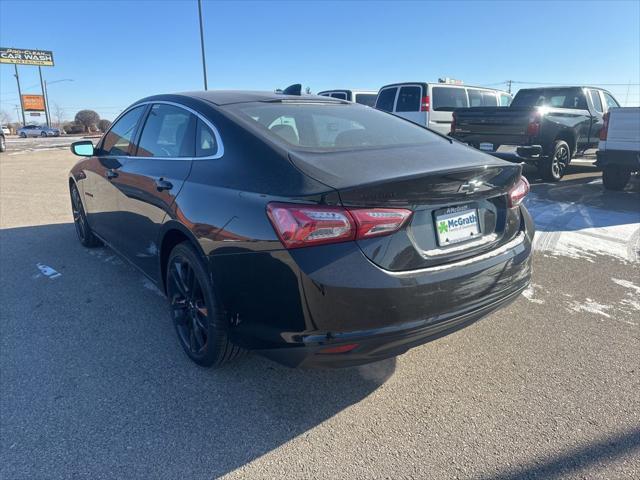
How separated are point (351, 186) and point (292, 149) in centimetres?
49

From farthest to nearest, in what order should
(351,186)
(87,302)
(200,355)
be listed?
1. (87,302)
2. (200,355)
3. (351,186)

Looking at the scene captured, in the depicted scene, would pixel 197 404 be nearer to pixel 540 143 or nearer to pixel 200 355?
pixel 200 355

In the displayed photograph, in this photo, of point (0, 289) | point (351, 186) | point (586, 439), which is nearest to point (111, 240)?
point (0, 289)

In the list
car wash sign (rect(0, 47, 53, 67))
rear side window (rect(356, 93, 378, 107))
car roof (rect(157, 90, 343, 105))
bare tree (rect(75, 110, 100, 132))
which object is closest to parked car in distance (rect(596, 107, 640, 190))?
car roof (rect(157, 90, 343, 105))

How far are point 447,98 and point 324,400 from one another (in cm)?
1135

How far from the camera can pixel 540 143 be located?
921 cm

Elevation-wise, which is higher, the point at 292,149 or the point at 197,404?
the point at 292,149

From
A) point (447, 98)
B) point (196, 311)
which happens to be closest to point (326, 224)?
A: point (196, 311)

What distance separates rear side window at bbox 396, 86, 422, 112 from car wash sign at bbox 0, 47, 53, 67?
7330 cm

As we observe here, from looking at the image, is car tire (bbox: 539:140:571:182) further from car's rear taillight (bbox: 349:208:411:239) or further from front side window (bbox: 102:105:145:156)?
car's rear taillight (bbox: 349:208:411:239)

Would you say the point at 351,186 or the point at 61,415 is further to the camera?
the point at 61,415

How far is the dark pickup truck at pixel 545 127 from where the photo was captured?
9.10 meters

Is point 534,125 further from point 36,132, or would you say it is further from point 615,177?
point 36,132

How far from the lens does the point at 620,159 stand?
25.4 ft
